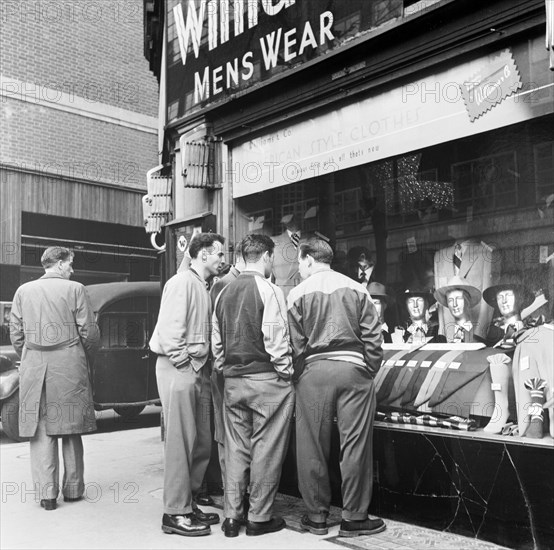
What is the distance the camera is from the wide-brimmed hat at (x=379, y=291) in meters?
6.29

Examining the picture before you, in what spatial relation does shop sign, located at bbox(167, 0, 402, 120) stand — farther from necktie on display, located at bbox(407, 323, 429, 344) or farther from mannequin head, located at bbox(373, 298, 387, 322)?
necktie on display, located at bbox(407, 323, 429, 344)

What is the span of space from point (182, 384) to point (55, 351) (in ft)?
5.08

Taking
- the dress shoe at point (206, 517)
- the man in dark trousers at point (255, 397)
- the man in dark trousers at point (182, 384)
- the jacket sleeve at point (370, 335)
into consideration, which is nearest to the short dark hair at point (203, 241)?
the man in dark trousers at point (182, 384)

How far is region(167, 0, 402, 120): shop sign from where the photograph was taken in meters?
6.05

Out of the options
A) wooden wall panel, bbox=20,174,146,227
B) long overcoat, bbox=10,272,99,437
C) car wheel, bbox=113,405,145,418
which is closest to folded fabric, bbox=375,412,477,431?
long overcoat, bbox=10,272,99,437

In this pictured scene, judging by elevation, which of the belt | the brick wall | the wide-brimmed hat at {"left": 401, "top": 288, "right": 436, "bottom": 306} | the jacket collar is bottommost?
the belt

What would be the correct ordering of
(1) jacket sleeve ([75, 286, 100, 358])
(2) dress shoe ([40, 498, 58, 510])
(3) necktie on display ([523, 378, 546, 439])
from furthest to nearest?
(1) jacket sleeve ([75, 286, 100, 358]), (2) dress shoe ([40, 498, 58, 510]), (3) necktie on display ([523, 378, 546, 439])

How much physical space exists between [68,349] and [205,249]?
1.65 m

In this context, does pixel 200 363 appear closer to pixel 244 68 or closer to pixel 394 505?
pixel 394 505

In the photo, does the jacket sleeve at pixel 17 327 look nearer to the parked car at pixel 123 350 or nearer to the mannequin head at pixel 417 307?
the mannequin head at pixel 417 307

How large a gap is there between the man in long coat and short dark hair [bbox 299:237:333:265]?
214cm

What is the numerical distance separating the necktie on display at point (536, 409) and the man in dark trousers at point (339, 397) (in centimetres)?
104

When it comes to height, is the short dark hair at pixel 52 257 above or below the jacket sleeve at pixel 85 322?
above

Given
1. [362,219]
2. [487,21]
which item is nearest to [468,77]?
[487,21]
